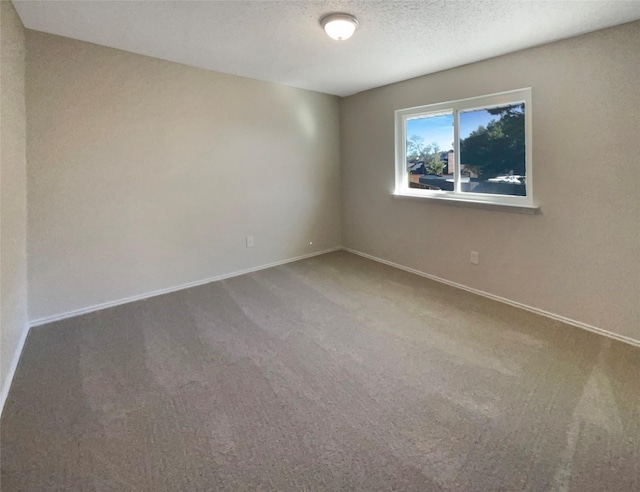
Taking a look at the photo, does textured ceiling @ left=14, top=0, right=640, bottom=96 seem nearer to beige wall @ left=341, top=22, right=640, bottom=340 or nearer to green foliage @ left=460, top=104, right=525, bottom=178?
beige wall @ left=341, top=22, right=640, bottom=340

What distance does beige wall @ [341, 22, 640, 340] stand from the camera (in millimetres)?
2449

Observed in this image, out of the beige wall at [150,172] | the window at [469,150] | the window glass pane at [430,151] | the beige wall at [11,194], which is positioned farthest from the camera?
the window glass pane at [430,151]

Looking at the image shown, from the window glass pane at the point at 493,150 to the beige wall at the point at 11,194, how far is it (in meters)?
3.79

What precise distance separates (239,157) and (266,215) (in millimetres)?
776

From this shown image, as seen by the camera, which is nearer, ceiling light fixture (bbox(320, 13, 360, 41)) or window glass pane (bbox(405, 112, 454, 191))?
ceiling light fixture (bbox(320, 13, 360, 41))

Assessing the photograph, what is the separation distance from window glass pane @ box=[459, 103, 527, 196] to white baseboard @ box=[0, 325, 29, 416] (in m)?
4.04

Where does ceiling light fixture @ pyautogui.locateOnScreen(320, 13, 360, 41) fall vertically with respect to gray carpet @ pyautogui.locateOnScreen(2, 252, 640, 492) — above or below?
above

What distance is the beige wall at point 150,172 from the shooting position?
282cm

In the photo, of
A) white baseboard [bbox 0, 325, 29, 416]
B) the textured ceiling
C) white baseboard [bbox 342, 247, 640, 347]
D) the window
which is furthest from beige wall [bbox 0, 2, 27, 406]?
white baseboard [bbox 342, 247, 640, 347]

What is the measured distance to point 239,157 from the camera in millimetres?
3977

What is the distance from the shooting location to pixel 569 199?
2754 millimetres

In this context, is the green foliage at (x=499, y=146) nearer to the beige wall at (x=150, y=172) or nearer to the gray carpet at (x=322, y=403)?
the gray carpet at (x=322, y=403)

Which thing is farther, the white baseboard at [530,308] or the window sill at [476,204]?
the window sill at [476,204]

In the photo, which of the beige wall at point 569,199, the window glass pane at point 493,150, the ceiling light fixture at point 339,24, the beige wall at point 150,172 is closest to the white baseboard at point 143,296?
the beige wall at point 150,172
